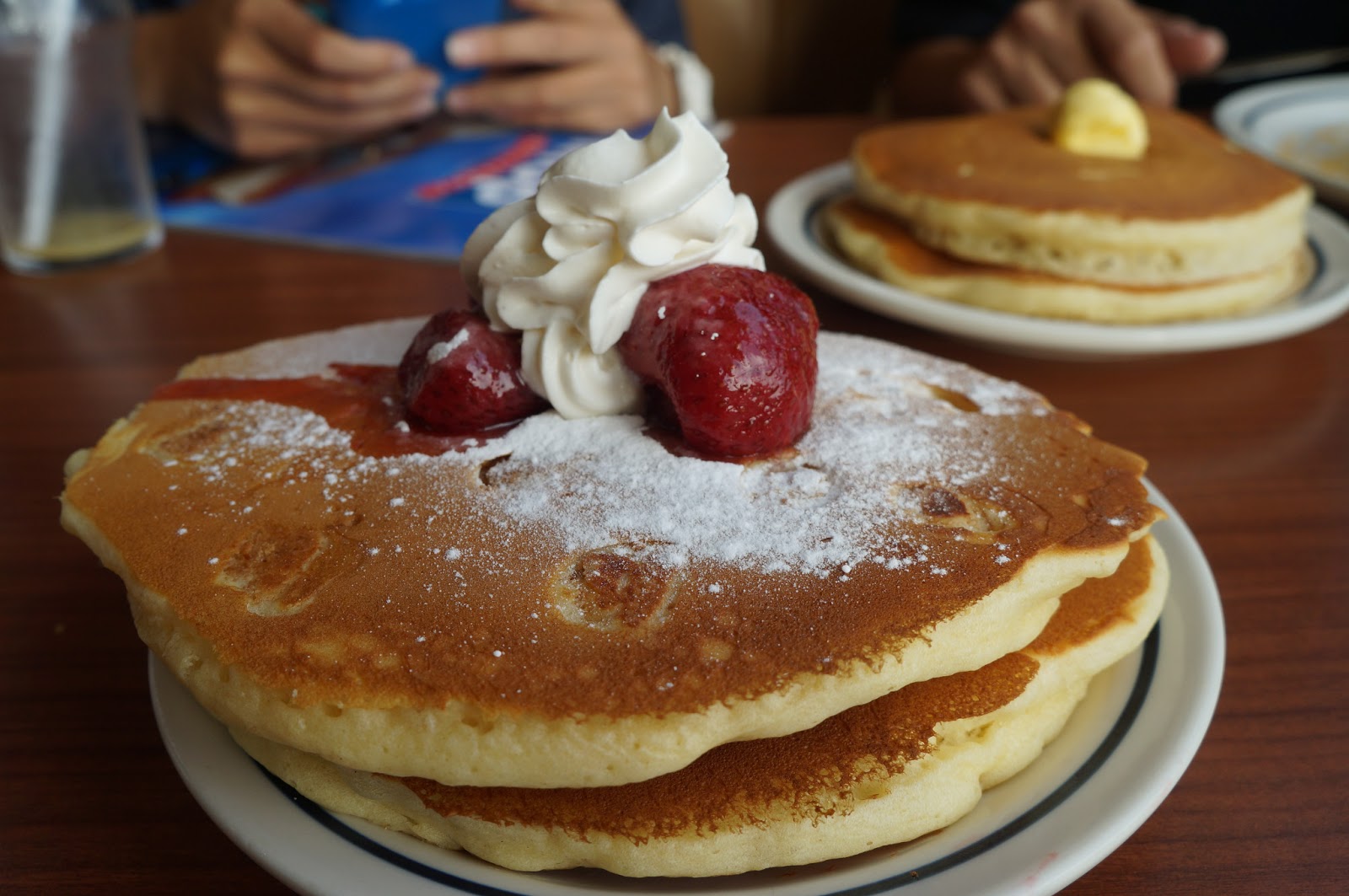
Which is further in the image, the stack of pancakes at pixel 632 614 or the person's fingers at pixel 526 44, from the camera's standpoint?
the person's fingers at pixel 526 44

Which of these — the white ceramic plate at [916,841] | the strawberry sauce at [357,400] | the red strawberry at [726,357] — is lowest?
the white ceramic plate at [916,841]

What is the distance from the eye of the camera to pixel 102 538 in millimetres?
790

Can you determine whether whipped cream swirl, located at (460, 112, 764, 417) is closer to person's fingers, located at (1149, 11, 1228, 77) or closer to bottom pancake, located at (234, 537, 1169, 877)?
bottom pancake, located at (234, 537, 1169, 877)

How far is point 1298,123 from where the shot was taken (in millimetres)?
2371

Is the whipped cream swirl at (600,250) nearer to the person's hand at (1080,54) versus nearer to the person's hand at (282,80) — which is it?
the person's hand at (282,80)

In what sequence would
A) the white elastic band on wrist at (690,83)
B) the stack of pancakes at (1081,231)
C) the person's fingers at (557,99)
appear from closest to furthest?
the stack of pancakes at (1081,231) < the person's fingers at (557,99) < the white elastic band on wrist at (690,83)

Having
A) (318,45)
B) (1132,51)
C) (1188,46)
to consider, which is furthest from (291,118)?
(1188,46)

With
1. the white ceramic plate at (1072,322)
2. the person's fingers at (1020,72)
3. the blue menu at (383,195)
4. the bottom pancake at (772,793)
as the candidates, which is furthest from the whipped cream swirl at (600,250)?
the person's fingers at (1020,72)

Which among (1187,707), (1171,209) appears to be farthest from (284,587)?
(1171,209)

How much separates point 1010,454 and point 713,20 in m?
3.08

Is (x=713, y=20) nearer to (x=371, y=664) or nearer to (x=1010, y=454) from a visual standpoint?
(x=1010, y=454)

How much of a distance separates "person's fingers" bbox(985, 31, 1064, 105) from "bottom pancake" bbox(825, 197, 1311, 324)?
3.19 ft

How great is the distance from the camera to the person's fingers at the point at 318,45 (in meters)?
2.22

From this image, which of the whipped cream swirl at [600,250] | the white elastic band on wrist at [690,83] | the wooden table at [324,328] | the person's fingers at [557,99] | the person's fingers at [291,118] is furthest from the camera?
the white elastic band on wrist at [690,83]
